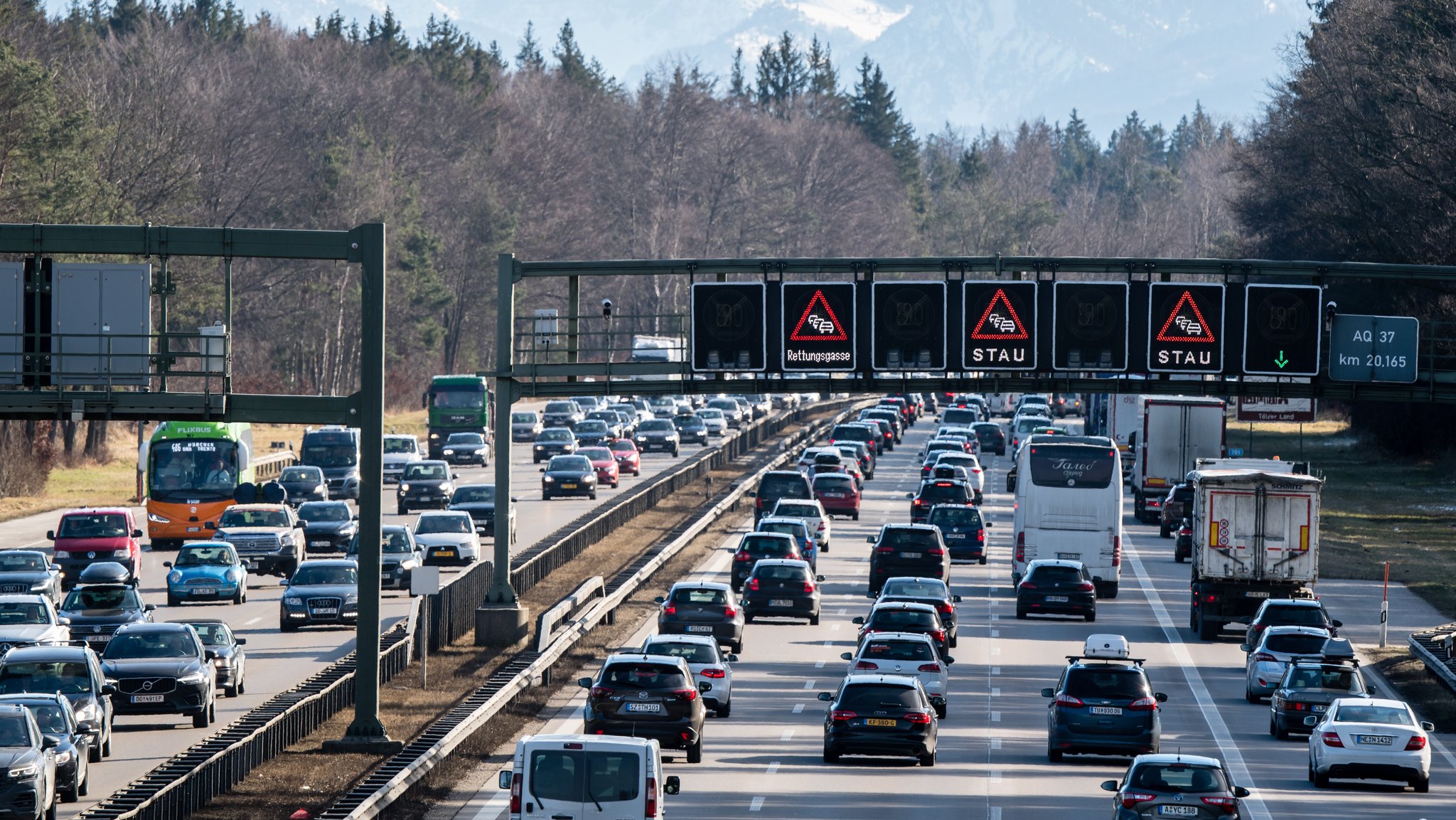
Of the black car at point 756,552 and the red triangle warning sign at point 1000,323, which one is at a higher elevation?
the red triangle warning sign at point 1000,323

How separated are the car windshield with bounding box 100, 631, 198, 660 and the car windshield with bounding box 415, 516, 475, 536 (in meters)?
20.2

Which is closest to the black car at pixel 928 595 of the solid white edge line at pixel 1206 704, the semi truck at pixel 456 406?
the solid white edge line at pixel 1206 704

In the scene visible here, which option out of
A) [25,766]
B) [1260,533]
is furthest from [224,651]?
[1260,533]

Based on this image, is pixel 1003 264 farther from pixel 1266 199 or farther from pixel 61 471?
pixel 1266 199

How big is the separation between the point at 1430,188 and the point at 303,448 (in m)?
37.9

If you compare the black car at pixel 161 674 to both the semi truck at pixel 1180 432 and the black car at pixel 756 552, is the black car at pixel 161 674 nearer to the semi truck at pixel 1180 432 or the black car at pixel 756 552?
the black car at pixel 756 552

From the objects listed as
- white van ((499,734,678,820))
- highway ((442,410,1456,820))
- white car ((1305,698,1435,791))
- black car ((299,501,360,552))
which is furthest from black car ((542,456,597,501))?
white van ((499,734,678,820))

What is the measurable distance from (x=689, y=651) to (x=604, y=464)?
142 feet

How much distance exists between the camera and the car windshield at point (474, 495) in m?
56.9

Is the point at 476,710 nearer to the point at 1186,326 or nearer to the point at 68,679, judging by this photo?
the point at 68,679

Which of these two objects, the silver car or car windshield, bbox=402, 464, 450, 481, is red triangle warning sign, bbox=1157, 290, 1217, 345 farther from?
car windshield, bbox=402, 464, 450, 481

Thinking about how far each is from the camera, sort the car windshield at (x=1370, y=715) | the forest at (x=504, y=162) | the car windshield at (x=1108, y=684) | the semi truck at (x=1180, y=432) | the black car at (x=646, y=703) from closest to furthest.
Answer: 1. the black car at (x=646, y=703)
2. the car windshield at (x=1370, y=715)
3. the car windshield at (x=1108, y=684)
4. the semi truck at (x=1180, y=432)
5. the forest at (x=504, y=162)

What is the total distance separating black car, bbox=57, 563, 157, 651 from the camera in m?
33.1

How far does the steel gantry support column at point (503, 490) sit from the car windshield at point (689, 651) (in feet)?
24.3
